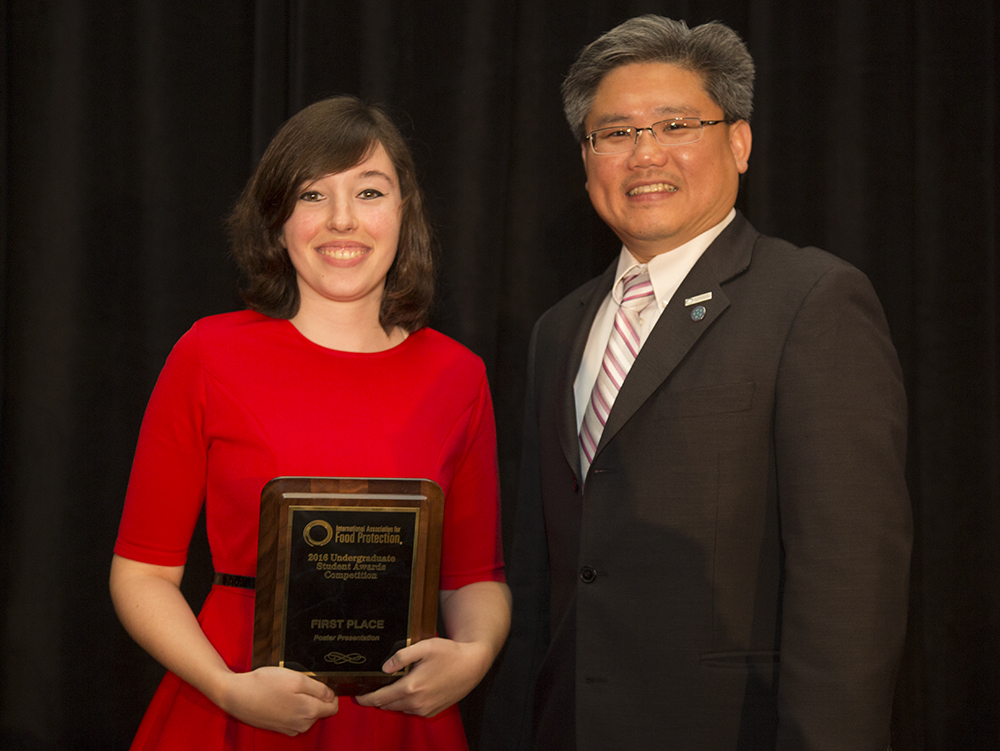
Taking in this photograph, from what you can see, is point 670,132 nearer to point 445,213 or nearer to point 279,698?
point 445,213

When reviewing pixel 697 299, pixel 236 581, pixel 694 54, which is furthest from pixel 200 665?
pixel 694 54

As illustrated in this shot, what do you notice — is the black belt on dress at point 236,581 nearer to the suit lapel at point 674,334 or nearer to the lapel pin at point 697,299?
the suit lapel at point 674,334

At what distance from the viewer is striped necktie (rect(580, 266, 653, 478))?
186 cm

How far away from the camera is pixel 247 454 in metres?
1.64

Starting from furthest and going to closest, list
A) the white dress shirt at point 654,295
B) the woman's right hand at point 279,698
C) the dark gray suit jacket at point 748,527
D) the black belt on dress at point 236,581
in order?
the white dress shirt at point 654,295, the black belt on dress at point 236,581, the dark gray suit jacket at point 748,527, the woman's right hand at point 279,698

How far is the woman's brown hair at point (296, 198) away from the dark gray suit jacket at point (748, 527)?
0.51 m

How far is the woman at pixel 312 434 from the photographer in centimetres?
157

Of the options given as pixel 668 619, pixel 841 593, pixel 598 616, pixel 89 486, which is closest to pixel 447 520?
pixel 598 616

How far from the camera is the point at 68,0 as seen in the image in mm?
2779

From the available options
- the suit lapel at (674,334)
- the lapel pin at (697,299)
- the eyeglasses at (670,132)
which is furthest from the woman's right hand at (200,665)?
the eyeglasses at (670,132)

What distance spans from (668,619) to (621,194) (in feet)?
3.02

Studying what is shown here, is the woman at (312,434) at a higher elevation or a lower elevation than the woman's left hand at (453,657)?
higher

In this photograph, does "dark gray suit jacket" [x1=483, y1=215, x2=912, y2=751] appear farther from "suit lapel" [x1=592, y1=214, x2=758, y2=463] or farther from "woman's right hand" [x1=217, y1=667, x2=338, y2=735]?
"woman's right hand" [x1=217, y1=667, x2=338, y2=735]

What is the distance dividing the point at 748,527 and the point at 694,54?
1043 mm
